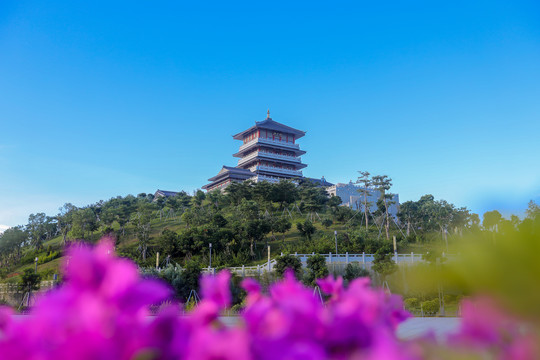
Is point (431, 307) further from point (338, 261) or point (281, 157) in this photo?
point (281, 157)

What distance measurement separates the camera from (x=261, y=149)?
1660 inches

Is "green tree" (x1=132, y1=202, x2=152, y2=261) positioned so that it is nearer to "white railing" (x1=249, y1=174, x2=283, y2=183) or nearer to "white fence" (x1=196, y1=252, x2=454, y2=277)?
"white fence" (x1=196, y1=252, x2=454, y2=277)

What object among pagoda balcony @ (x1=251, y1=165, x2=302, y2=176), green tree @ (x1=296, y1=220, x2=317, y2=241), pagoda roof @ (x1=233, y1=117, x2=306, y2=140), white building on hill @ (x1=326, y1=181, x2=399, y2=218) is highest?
pagoda roof @ (x1=233, y1=117, x2=306, y2=140)

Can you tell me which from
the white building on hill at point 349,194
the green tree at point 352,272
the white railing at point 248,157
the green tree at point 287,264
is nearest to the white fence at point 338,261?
the green tree at point 352,272

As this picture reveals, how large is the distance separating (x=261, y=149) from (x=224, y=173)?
15.8 ft

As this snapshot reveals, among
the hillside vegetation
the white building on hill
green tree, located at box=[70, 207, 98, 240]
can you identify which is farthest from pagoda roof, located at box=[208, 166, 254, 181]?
green tree, located at box=[70, 207, 98, 240]

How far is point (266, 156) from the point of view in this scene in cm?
4150

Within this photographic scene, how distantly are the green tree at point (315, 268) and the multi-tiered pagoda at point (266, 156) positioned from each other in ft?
73.2

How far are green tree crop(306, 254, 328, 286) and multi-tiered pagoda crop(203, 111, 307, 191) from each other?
22.3m

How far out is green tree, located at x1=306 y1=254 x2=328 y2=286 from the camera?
17234 millimetres

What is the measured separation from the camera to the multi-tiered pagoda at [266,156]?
4116cm

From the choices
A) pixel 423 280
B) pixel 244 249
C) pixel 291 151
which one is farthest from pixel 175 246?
pixel 423 280

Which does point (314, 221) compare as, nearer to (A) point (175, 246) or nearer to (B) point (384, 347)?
(A) point (175, 246)

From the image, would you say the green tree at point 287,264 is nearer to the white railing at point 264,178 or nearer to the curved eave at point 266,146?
the white railing at point 264,178
